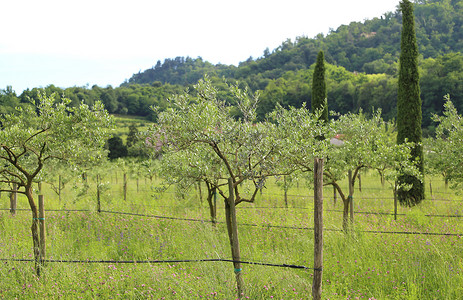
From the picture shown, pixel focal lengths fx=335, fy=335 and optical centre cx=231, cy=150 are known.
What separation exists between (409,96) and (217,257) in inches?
604

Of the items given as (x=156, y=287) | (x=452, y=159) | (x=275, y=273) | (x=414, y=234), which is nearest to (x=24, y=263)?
(x=156, y=287)

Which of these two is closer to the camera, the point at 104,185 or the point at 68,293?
the point at 68,293

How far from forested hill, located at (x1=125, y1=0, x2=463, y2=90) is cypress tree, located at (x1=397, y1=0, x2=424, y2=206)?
7604cm

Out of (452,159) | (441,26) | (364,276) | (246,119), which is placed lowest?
(364,276)

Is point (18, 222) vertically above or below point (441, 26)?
below

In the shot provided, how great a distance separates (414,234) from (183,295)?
21.3ft

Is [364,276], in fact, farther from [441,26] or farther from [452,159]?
[441,26]

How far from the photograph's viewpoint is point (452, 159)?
34.2ft

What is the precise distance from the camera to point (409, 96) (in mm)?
17922

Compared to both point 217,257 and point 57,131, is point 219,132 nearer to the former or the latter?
point 217,257

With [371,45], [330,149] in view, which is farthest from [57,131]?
[371,45]

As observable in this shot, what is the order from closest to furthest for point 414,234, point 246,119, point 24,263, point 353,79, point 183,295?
1. point 183,295
2. point 246,119
3. point 24,263
4. point 414,234
5. point 353,79

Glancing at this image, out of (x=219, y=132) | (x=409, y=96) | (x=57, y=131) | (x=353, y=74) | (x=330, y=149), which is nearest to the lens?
(x=219, y=132)

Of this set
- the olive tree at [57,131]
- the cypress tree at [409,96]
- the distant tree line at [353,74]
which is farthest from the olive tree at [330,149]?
the distant tree line at [353,74]
